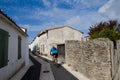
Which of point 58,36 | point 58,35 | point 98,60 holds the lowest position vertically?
point 98,60

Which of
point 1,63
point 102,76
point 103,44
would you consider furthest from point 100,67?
point 1,63

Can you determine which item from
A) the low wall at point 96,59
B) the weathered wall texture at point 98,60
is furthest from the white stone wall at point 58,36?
the weathered wall texture at point 98,60

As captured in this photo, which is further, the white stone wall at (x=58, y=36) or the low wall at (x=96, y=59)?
the white stone wall at (x=58, y=36)

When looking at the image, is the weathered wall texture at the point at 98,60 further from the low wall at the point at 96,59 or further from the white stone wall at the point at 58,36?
the white stone wall at the point at 58,36

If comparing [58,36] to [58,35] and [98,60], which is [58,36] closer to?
[58,35]

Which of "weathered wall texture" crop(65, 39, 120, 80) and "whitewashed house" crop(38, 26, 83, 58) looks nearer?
"weathered wall texture" crop(65, 39, 120, 80)

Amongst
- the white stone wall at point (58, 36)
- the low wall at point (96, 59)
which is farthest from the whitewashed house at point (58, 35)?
the low wall at point (96, 59)

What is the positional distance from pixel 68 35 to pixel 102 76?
31.3 meters

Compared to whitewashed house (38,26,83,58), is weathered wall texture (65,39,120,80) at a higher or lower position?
lower

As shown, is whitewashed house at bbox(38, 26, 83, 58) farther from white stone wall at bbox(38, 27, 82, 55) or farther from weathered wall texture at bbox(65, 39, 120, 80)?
weathered wall texture at bbox(65, 39, 120, 80)

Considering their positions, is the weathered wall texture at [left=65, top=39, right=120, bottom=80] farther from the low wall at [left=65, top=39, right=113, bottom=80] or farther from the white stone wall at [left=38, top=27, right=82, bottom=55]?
the white stone wall at [left=38, top=27, right=82, bottom=55]

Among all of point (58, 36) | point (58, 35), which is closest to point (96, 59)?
point (58, 36)

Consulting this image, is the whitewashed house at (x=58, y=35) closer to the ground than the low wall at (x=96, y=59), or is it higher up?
higher up

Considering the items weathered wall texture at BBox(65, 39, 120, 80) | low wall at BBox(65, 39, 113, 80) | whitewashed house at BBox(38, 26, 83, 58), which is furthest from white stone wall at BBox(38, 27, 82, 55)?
weathered wall texture at BBox(65, 39, 120, 80)
